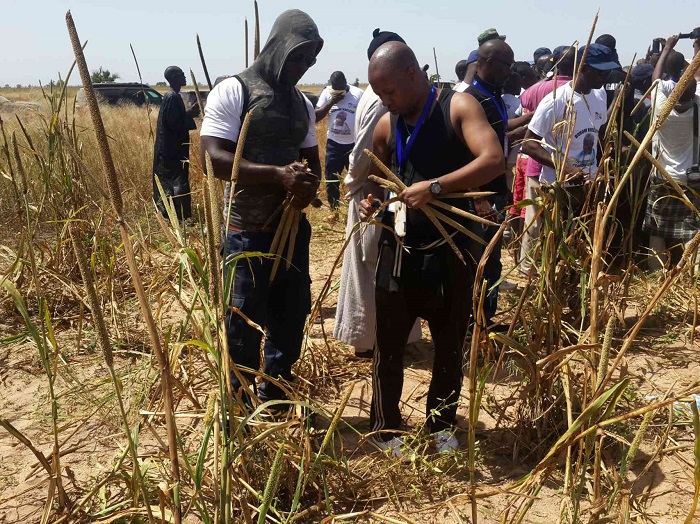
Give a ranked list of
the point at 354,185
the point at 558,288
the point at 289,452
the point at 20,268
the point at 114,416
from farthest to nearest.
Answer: the point at 20,268 < the point at 354,185 < the point at 114,416 < the point at 558,288 < the point at 289,452

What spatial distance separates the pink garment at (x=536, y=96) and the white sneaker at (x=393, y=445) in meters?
2.44

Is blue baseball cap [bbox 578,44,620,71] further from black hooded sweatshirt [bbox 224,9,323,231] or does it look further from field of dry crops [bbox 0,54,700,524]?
black hooded sweatshirt [bbox 224,9,323,231]

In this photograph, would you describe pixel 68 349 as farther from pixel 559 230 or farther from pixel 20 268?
pixel 559 230

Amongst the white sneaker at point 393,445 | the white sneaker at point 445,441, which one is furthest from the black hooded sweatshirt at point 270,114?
the white sneaker at point 445,441

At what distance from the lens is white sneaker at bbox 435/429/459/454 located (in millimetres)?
2467

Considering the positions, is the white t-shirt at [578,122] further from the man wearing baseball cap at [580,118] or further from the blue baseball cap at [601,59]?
the blue baseball cap at [601,59]

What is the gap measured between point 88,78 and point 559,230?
166cm

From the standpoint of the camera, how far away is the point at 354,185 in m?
3.17

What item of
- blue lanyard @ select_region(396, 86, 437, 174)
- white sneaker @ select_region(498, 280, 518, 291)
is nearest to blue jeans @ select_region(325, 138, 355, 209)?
white sneaker @ select_region(498, 280, 518, 291)

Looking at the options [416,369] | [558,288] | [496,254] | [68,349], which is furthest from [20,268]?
[558,288]

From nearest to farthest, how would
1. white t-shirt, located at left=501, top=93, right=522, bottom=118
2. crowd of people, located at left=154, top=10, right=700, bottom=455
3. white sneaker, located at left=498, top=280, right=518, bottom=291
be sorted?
1. crowd of people, located at left=154, top=10, right=700, bottom=455
2. white sneaker, located at left=498, top=280, right=518, bottom=291
3. white t-shirt, located at left=501, top=93, right=522, bottom=118

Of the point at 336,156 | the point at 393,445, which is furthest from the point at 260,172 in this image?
the point at 336,156

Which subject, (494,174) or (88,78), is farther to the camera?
(494,174)

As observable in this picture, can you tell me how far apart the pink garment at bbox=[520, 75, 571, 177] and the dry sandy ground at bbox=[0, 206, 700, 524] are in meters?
1.32
